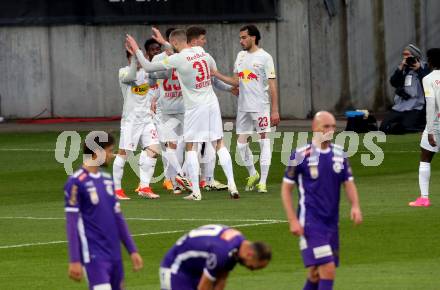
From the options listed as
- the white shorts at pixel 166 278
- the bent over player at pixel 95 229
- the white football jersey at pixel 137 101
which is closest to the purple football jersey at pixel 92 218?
the bent over player at pixel 95 229

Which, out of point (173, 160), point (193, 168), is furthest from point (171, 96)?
point (193, 168)

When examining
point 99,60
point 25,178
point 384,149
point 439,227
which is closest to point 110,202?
point 439,227

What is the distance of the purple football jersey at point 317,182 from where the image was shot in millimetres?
13594

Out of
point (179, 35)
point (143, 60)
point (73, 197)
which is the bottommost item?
point (73, 197)

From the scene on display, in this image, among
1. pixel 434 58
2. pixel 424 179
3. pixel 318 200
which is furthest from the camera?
pixel 424 179

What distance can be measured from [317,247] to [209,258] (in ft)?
6.80

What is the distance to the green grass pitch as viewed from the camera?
15.8m

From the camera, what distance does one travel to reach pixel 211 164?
79.4 ft

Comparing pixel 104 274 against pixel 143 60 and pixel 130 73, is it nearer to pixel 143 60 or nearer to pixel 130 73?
pixel 143 60

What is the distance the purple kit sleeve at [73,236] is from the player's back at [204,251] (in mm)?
736

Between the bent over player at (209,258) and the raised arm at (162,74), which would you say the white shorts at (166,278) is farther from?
the raised arm at (162,74)

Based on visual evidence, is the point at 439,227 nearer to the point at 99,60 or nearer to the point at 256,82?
the point at 256,82

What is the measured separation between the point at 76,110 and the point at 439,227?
24.3 m

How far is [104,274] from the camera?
1235cm
